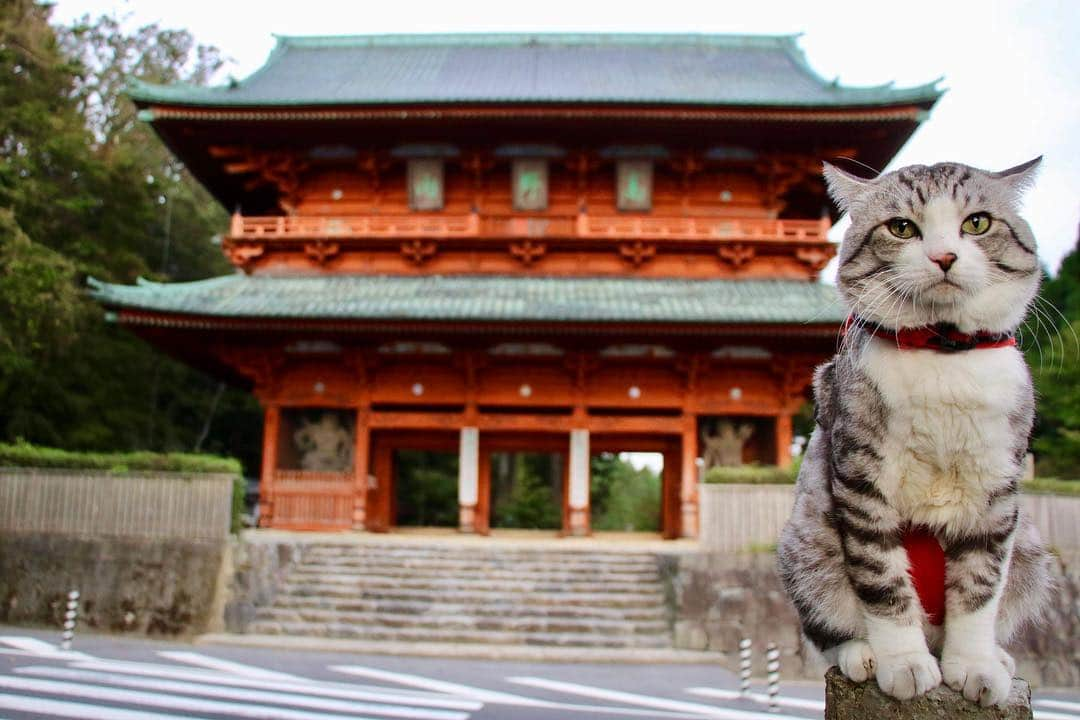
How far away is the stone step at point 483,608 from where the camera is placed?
42.8 ft

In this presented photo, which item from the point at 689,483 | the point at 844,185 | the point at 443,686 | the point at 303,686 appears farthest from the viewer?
the point at 689,483

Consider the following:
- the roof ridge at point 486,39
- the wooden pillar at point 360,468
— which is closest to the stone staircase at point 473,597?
the wooden pillar at point 360,468

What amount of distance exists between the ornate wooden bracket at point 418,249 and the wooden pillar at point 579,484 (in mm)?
5591

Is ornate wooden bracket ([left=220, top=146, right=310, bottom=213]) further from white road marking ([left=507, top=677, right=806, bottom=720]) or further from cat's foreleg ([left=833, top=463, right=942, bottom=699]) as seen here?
cat's foreleg ([left=833, top=463, right=942, bottom=699])

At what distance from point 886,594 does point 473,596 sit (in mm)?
11536

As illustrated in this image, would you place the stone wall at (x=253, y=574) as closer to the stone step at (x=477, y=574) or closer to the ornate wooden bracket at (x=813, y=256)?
the stone step at (x=477, y=574)

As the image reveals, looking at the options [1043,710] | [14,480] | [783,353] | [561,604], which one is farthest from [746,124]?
[14,480]

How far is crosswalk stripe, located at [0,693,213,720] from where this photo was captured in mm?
7844

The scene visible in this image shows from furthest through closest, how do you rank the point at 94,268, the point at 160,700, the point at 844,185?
the point at 94,268
the point at 160,700
the point at 844,185

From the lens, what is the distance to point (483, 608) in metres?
13.2

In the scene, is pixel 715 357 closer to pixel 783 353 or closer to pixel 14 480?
pixel 783 353

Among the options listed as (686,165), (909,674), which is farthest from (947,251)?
(686,165)

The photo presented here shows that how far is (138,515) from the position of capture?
46.0 feet

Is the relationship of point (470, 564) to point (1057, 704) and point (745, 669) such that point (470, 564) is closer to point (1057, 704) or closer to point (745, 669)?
point (745, 669)
